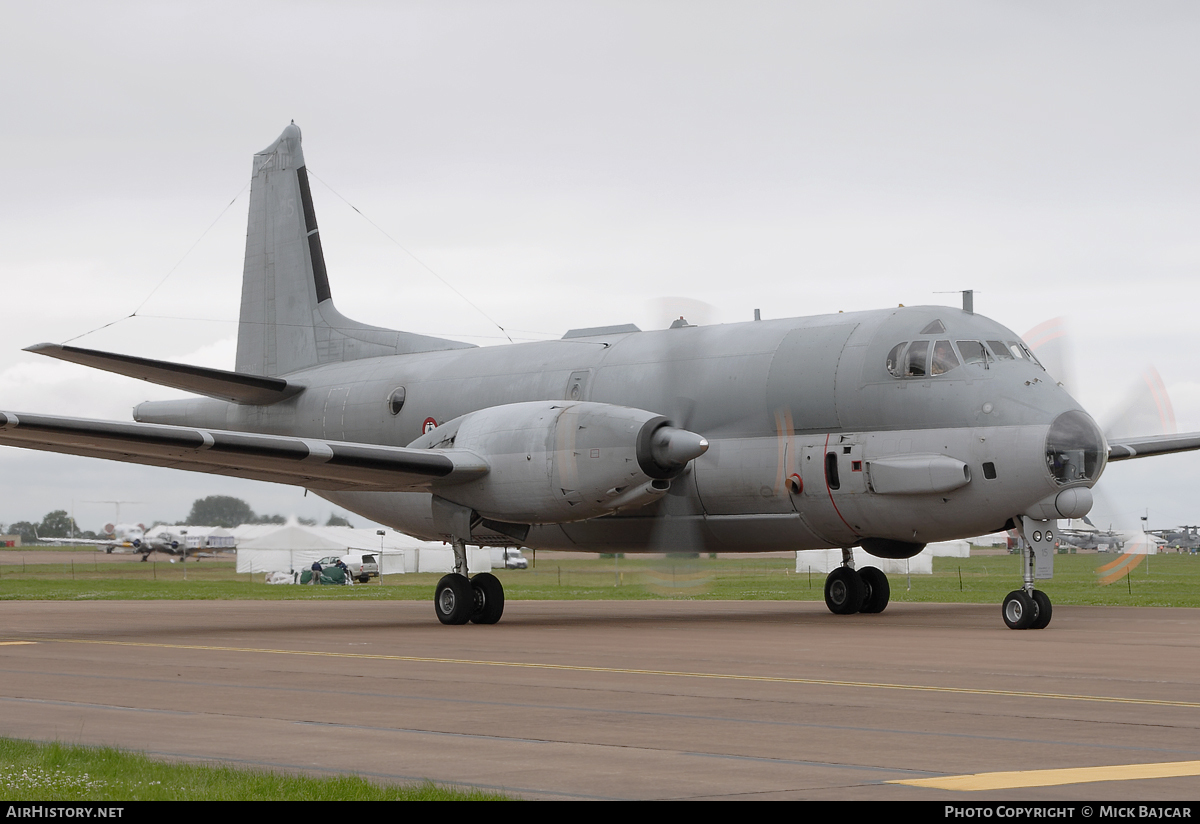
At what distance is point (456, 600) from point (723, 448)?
16.5ft

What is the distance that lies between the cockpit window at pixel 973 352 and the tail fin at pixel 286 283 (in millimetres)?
14595

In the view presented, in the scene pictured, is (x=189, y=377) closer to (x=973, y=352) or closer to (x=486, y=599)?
(x=486, y=599)

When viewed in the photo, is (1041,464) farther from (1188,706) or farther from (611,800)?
(611,800)

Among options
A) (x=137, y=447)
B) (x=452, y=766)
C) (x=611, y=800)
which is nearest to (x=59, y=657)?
(x=137, y=447)

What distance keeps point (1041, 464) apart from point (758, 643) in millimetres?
5095

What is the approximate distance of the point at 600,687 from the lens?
12.4 meters

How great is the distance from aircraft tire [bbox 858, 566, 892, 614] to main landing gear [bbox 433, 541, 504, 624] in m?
6.74

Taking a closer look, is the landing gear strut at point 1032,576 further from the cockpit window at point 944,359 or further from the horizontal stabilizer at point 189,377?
the horizontal stabilizer at point 189,377

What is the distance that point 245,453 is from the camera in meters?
20.4

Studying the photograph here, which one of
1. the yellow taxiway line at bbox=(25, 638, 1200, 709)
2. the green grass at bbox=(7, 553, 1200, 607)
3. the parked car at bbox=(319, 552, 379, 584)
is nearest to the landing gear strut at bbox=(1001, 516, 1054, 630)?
the green grass at bbox=(7, 553, 1200, 607)

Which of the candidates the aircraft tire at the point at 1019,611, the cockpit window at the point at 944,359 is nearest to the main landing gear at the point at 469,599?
the cockpit window at the point at 944,359

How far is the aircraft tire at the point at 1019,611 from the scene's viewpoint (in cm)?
1906

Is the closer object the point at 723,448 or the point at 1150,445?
the point at 723,448

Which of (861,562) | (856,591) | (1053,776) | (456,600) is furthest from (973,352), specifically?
(861,562)
